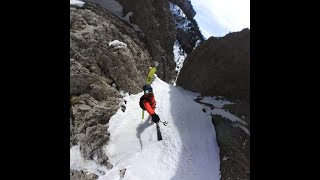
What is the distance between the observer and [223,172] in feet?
45.9

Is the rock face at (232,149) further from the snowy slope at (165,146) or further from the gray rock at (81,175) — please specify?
the gray rock at (81,175)

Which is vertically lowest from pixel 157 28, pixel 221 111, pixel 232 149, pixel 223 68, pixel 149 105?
pixel 232 149

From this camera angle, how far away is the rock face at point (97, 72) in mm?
13245

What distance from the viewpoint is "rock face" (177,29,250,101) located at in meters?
22.9

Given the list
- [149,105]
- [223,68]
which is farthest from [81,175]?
[223,68]

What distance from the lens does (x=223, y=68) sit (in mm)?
24031

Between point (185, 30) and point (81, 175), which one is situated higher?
point (185, 30)

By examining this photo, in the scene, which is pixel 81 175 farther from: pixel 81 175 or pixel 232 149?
pixel 232 149

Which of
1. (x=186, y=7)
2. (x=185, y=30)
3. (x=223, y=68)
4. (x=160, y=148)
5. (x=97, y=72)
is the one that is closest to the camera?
(x=160, y=148)

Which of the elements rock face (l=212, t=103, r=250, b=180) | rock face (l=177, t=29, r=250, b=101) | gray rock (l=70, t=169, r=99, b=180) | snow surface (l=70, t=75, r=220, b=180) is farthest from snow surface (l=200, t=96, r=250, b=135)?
gray rock (l=70, t=169, r=99, b=180)

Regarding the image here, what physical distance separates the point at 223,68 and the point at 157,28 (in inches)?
230
